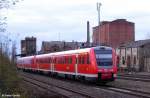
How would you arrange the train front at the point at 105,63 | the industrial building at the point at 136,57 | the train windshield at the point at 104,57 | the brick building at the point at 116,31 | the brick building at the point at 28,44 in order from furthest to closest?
1. the brick building at the point at 28,44
2. the brick building at the point at 116,31
3. the industrial building at the point at 136,57
4. the train windshield at the point at 104,57
5. the train front at the point at 105,63

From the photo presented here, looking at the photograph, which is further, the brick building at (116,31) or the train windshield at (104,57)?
the brick building at (116,31)

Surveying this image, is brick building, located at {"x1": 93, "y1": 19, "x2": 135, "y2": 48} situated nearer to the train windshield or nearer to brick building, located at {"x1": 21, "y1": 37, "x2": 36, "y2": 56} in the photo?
brick building, located at {"x1": 21, "y1": 37, "x2": 36, "y2": 56}

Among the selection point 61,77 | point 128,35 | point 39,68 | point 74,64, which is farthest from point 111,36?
point 74,64

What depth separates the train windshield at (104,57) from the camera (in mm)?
32122

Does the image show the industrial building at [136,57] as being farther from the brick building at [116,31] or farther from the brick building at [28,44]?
the brick building at [28,44]

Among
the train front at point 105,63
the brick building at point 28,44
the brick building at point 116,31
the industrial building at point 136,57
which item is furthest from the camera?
the brick building at point 28,44

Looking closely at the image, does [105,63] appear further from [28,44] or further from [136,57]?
[28,44]

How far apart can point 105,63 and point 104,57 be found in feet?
1.52

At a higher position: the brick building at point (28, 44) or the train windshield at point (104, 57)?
the brick building at point (28, 44)

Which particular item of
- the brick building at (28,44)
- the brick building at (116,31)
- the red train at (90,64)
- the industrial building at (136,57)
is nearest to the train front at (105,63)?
the red train at (90,64)

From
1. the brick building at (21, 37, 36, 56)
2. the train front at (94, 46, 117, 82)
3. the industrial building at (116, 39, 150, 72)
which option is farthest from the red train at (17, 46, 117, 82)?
the brick building at (21, 37, 36, 56)

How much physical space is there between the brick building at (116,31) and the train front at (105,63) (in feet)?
259

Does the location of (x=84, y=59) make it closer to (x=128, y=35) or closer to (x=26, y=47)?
(x=128, y=35)

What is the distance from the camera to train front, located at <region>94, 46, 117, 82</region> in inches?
1250
